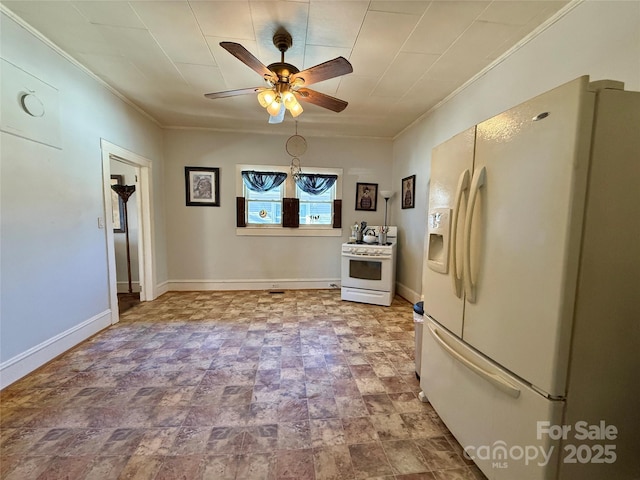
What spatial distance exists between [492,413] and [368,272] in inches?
108

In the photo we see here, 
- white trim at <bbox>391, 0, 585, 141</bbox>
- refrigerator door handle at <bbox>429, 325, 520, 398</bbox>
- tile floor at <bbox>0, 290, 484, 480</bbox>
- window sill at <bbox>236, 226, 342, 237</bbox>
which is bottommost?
tile floor at <bbox>0, 290, 484, 480</bbox>

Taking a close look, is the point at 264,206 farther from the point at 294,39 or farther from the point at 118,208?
the point at 294,39

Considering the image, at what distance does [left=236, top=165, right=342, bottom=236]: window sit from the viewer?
4.40 metres

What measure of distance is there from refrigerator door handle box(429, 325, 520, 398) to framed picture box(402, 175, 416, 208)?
8.76 feet

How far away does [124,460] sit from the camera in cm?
135

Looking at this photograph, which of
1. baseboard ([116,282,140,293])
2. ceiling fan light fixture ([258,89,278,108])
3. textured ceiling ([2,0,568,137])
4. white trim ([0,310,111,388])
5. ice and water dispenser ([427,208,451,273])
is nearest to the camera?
ice and water dispenser ([427,208,451,273])

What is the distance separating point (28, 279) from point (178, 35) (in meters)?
2.27

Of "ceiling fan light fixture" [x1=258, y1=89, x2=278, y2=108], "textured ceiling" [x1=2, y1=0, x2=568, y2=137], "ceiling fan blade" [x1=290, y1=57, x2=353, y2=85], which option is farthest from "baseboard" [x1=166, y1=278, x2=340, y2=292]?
"ceiling fan blade" [x1=290, y1=57, x2=353, y2=85]

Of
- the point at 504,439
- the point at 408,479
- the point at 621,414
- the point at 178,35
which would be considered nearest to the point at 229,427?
the point at 408,479

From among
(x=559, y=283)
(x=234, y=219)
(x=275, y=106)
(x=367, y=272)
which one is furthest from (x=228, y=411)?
(x=234, y=219)

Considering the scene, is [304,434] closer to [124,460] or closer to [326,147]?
[124,460]

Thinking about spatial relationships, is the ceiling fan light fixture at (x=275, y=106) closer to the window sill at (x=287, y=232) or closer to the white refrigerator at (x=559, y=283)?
the white refrigerator at (x=559, y=283)

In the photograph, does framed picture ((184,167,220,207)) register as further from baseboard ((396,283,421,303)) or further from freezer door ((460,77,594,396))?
freezer door ((460,77,594,396))

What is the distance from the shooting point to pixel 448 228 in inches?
58.3
